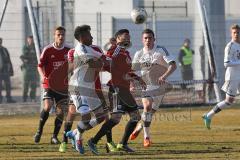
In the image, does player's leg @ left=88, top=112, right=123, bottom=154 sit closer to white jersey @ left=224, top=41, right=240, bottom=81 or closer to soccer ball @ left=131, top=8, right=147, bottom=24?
white jersey @ left=224, top=41, right=240, bottom=81

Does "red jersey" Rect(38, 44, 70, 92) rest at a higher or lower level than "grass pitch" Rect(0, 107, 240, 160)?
higher

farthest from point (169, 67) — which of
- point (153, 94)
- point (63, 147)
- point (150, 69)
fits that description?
point (63, 147)

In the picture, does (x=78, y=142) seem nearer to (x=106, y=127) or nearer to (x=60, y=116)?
(x=106, y=127)

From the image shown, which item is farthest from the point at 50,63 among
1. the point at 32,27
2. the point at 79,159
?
the point at 32,27

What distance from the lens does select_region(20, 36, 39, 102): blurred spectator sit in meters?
27.0

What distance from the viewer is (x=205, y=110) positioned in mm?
26344

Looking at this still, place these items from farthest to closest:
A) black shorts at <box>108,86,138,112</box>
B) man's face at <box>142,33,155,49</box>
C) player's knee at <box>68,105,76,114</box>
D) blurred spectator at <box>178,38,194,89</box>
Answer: blurred spectator at <box>178,38,194,89</box>
player's knee at <box>68,105,76,114</box>
man's face at <box>142,33,155,49</box>
black shorts at <box>108,86,138,112</box>

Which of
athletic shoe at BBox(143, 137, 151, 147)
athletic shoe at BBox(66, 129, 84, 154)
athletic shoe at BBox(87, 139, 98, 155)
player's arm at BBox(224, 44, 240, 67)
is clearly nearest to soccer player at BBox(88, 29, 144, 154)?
athletic shoe at BBox(87, 139, 98, 155)

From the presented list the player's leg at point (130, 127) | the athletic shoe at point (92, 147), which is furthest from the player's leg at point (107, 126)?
the player's leg at point (130, 127)

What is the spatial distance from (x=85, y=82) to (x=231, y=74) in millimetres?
6081

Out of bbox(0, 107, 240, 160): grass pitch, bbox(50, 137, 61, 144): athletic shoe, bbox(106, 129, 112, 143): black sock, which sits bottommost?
bbox(0, 107, 240, 160): grass pitch

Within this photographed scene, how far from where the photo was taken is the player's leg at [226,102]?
68.8ft

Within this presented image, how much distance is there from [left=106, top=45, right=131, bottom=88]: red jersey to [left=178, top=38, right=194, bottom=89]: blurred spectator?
1252cm

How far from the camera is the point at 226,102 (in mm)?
21062
